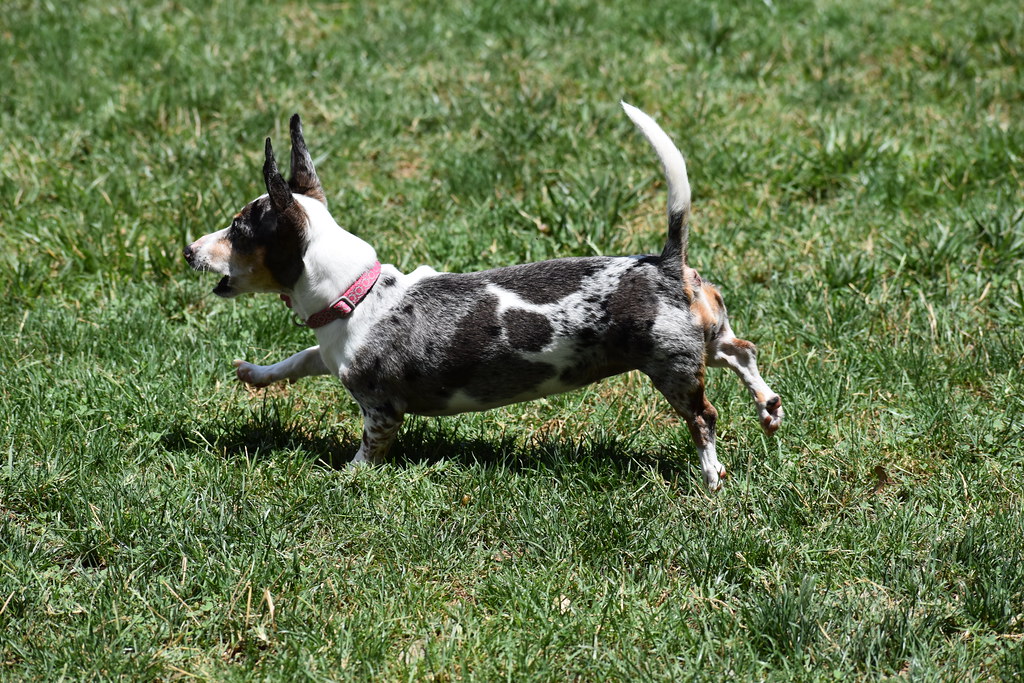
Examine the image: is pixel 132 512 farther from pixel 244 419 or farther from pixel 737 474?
pixel 737 474

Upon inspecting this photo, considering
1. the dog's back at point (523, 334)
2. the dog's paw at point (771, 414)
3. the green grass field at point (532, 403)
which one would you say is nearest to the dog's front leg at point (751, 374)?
the dog's paw at point (771, 414)

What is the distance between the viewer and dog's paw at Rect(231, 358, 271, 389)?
16.1 ft

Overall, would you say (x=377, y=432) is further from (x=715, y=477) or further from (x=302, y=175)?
(x=715, y=477)

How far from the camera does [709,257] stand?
6332 mm

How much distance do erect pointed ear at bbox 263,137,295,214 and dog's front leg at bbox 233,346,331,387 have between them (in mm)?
721

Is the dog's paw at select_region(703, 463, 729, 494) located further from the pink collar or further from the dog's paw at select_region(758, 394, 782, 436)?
the pink collar

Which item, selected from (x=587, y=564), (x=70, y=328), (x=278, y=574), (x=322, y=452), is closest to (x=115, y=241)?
(x=70, y=328)

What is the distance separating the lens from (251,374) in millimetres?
4906

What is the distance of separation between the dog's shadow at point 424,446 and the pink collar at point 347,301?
1.88 ft

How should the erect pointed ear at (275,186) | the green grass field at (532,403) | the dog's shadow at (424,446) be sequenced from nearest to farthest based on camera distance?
the green grass field at (532,403)
the erect pointed ear at (275,186)
the dog's shadow at (424,446)

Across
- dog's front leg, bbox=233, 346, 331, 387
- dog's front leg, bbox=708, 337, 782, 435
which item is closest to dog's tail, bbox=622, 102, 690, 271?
dog's front leg, bbox=708, 337, 782, 435

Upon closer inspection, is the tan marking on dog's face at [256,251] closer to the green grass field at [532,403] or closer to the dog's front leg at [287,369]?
the dog's front leg at [287,369]

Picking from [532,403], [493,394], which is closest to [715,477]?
[493,394]

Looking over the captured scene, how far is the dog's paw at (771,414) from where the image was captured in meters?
4.51
